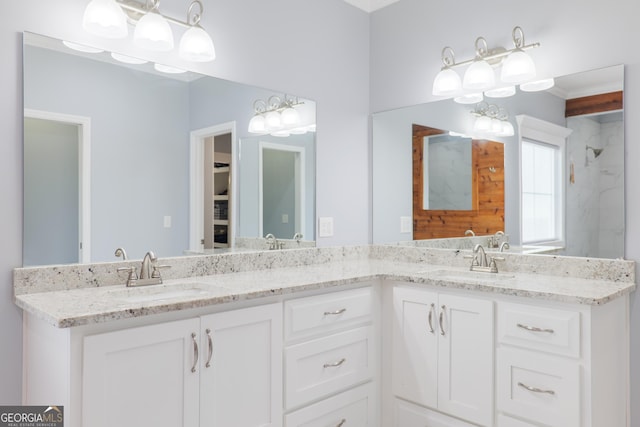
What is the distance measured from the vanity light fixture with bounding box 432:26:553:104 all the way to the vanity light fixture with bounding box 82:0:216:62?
50.4 inches

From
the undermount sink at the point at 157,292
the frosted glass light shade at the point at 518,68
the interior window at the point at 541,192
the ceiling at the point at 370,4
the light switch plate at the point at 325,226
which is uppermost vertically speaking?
the ceiling at the point at 370,4

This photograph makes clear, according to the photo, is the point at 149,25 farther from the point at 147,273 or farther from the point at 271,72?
the point at 147,273

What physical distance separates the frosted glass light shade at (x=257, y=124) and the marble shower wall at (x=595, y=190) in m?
1.53

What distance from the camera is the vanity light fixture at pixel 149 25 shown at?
5.68 feet

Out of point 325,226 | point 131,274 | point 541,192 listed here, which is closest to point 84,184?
point 131,274

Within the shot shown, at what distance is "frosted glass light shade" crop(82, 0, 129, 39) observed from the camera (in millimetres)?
1722

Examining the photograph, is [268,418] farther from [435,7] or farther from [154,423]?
[435,7]

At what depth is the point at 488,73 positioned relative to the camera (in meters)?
2.34

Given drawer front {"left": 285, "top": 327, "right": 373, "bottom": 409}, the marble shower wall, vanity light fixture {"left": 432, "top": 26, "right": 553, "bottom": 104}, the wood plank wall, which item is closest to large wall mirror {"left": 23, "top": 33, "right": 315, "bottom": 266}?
drawer front {"left": 285, "top": 327, "right": 373, "bottom": 409}

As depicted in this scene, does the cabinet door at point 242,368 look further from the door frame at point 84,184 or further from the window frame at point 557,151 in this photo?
the window frame at point 557,151

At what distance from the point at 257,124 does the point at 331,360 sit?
1.26 m

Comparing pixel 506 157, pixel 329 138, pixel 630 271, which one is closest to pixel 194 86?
pixel 329 138

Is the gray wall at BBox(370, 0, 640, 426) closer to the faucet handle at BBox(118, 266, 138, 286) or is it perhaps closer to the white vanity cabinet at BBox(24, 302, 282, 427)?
the white vanity cabinet at BBox(24, 302, 282, 427)

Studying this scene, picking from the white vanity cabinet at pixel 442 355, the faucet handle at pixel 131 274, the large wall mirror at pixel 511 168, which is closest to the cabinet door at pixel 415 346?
the white vanity cabinet at pixel 442 355
